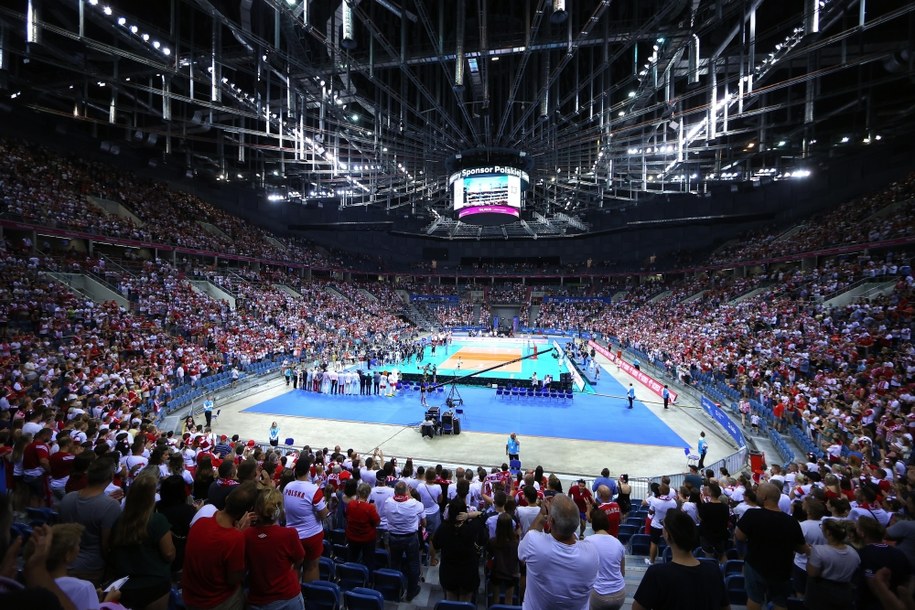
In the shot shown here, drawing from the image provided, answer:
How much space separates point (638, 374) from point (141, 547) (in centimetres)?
2869

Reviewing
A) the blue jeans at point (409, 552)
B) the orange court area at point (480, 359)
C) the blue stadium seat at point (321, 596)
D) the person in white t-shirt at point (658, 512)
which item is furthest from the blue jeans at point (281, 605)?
the orange court area at point (480, 359)

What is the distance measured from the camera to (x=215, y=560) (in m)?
3.18

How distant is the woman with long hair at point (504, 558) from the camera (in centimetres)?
483

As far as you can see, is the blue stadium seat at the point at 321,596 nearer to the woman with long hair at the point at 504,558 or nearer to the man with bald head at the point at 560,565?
the woman with long hair at the point at 504,558

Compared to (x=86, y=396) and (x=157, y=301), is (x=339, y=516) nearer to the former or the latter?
(x=86, y=396)

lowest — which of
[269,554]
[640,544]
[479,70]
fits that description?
[640,544]

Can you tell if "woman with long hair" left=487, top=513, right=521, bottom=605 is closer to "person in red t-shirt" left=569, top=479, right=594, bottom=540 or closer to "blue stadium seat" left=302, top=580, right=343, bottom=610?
"blue stadium seat" left=302, top=580, right=343, bottom=610

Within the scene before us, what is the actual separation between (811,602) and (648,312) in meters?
43.9

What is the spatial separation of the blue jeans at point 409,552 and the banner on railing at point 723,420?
14.0m

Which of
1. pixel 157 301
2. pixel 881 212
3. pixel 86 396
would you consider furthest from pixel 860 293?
pixel 157 301

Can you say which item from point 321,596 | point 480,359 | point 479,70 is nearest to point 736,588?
point 321,596

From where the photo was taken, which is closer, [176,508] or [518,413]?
[176,508]

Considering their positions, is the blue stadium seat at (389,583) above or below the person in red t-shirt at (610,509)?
below

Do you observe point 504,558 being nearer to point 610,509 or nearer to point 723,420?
point 610,509
